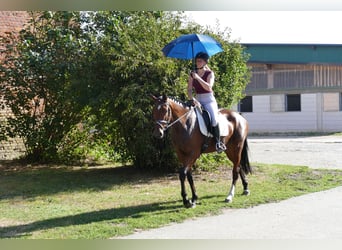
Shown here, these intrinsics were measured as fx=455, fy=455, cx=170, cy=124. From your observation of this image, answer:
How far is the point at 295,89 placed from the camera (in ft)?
108

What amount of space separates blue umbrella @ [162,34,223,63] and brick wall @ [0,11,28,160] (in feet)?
25.7

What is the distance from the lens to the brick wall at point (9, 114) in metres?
15.1

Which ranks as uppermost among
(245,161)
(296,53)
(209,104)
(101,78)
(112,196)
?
(296,53)

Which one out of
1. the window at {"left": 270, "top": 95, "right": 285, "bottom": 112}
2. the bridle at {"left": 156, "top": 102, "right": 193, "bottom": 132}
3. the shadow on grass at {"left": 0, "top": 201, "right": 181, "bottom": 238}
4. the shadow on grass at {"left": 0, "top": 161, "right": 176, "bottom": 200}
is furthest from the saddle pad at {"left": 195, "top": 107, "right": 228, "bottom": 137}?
the window at {"left": 270, "top": 95, "right": 285, "bottom": 112}

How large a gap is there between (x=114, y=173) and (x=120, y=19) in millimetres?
4386

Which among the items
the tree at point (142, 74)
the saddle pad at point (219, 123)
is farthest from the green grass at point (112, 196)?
the saddle pad at point (219, 123)

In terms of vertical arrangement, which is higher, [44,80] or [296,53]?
[296,53]

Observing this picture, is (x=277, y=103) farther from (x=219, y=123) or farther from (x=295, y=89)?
(x=219, y=123)

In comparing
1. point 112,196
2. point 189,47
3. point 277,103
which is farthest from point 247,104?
point 189,47

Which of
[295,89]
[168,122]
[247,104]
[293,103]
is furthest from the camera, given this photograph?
[247,104]

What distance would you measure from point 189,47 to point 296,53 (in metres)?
25.8

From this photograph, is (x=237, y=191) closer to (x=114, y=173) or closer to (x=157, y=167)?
(x=157, y=167)

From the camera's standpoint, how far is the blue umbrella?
8781 millimetres

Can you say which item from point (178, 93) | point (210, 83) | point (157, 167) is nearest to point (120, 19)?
point (178, 93)
